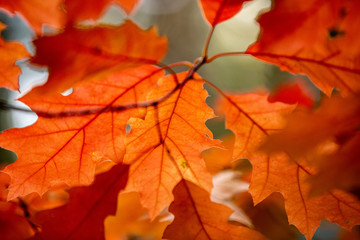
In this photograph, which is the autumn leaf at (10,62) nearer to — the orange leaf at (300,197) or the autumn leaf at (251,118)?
the autumn leaf at (251,118)

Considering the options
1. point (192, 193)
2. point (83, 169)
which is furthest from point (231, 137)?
point (83, 169)

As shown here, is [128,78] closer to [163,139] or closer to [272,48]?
[163,139]

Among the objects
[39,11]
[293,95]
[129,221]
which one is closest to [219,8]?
[39,11]

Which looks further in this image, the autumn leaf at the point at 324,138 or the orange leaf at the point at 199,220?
the orange leaf at the point at 199,220

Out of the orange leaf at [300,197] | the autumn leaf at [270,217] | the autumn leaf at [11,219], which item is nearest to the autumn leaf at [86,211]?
the autumn leaf at [11,219]

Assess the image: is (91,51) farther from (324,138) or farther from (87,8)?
(324,138)

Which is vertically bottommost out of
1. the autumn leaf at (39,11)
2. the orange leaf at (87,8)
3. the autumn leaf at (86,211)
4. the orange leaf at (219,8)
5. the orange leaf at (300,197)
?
the orange leaf at (300,197)
